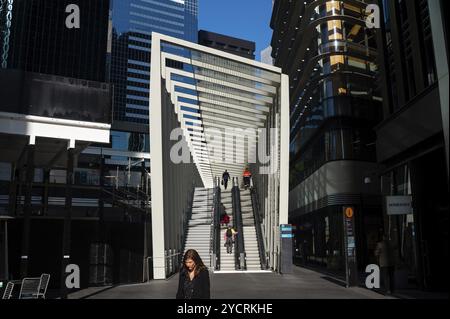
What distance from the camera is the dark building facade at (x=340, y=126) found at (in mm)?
24703

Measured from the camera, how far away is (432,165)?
15203 mm

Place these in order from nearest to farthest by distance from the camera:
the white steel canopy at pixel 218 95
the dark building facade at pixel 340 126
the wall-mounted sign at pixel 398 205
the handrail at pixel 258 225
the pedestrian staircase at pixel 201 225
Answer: the wall-mounted sign at pixel 398 205, the white steel canopy at pixel 218 95, the handrail at pixel 258 225, the pedestrian staircase at pixel 201 225, the dark building facade at pixel 340 126

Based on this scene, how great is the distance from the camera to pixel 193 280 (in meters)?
5.68

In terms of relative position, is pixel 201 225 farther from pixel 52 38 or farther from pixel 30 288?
pixel 52 38

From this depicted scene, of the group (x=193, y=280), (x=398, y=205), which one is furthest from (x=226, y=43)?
(x=193, y=280)

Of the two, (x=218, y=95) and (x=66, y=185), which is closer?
(x=66, y=185)

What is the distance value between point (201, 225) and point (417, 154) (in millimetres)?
14460

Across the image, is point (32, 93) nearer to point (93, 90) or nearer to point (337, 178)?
point (93, 90)

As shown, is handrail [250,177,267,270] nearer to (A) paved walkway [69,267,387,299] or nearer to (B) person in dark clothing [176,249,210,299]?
(A) paved walkway [69,267,387,299]

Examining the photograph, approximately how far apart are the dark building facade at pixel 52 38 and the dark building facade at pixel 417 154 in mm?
96395

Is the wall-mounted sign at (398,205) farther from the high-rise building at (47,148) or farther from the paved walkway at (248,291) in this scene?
the high-rise building at (47,148)

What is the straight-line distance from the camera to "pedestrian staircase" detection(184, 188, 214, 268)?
23344 millimetres

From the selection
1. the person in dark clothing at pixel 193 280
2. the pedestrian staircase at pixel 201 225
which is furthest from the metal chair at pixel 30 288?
the pedestrian staircase at pixel 201 225

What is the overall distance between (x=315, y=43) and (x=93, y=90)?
18594mm
